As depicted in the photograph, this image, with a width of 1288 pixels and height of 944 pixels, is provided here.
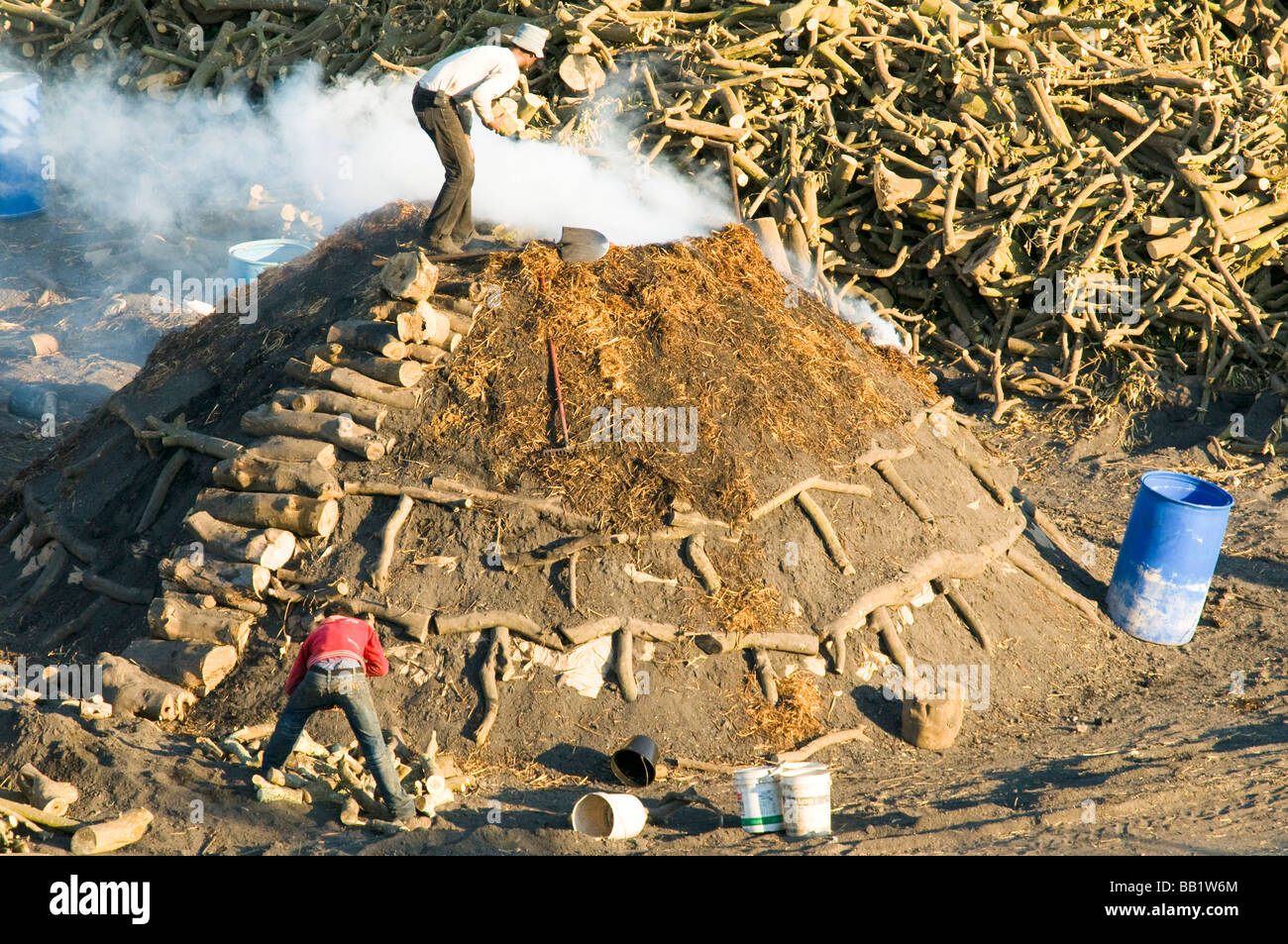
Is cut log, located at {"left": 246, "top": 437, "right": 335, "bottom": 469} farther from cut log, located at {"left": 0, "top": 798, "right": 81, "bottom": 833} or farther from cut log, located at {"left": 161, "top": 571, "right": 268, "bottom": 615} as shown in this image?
cut log, located at {"left": 0, "top": 798, "right": 81, "bottom": 833}

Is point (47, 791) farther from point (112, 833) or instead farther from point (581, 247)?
point (581, 247)

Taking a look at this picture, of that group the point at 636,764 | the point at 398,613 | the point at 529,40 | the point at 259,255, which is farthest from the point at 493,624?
the point at 259,255

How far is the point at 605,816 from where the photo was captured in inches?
191

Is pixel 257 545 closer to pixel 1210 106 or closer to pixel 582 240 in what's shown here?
pixel 582 240

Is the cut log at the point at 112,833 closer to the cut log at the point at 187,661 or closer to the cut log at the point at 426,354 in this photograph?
the cut log at the point at 187,661

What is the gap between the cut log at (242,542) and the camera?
19.3ft

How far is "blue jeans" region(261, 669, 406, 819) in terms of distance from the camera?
4.73 metres

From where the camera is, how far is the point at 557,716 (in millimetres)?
5664

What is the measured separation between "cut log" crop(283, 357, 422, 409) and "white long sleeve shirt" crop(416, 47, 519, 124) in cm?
177

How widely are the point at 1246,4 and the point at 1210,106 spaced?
1696 mm

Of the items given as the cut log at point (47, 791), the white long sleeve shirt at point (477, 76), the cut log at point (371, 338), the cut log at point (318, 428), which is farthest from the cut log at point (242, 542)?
the white long sleeve shirt at point (477, 76)

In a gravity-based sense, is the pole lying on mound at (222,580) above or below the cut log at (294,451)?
below

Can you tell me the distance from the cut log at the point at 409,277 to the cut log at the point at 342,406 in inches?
24.7

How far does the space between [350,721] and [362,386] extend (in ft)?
7.14
